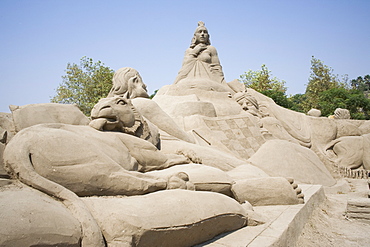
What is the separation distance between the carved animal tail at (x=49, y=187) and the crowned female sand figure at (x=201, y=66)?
690 centimetres

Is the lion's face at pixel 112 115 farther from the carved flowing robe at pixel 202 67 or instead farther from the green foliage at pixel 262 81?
the green foliage at pixel 262 81

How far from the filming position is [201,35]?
10.1m

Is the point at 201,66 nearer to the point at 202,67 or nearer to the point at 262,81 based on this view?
the point at 202,67

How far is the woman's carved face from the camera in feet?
33.1

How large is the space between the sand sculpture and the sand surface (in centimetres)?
42

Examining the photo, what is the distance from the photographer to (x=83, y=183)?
2.36m

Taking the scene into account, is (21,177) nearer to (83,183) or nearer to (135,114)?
(83,183)

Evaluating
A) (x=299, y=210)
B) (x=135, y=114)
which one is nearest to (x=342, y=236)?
(x=299, y=210)

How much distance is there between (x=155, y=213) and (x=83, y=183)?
570mm

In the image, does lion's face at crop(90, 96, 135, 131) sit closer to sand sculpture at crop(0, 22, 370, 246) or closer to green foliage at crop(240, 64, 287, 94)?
sand sculpture at crop(0, 22, 370, 246)

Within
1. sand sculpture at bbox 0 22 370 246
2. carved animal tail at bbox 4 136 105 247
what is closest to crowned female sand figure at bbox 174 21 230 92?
sand sculpture at bbox 0 22 370 246

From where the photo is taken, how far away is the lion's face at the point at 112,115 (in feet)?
10.9

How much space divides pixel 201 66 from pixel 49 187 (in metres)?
8.01

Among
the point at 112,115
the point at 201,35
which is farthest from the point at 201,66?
the point at 112,115
